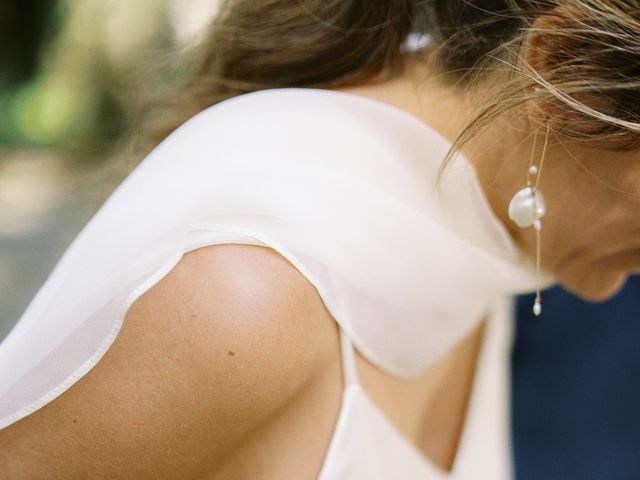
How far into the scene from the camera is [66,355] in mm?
723

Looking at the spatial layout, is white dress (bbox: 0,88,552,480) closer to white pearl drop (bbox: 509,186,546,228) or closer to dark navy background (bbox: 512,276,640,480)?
white pearl drop (bbox: 509,186,546,228)

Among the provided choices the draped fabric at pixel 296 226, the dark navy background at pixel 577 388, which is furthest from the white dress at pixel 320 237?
the dark navy background at pixel 577 388

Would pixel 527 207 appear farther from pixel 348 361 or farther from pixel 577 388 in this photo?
pixel 577 388

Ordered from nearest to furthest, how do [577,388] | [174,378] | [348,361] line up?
[174,378]
[348,361]
[577,388]

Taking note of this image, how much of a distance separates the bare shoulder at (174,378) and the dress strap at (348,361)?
12 centimetres

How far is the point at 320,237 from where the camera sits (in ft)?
2.59

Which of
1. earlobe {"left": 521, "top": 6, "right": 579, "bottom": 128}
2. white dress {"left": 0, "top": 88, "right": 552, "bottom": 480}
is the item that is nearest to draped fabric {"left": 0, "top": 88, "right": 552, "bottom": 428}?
white dress {"left": 0, "top": 88, "right": 552, "bottom": 480}

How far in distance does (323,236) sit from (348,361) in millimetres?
151

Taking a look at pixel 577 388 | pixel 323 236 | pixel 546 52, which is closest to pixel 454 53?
pixel 546 52

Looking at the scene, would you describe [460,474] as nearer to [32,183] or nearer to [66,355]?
[66,355]

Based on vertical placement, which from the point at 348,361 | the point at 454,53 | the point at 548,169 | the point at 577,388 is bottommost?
the point at 577,388

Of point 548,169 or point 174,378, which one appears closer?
point 174,378

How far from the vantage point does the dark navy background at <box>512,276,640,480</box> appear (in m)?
1.66

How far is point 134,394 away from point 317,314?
0.61ft
